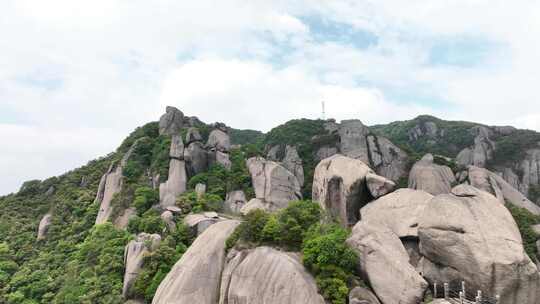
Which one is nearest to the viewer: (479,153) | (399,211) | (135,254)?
(399,211)

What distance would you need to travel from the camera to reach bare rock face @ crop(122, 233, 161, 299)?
27.0m

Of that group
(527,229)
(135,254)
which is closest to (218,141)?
(135,254)

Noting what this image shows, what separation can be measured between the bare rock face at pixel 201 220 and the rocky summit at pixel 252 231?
116 mm

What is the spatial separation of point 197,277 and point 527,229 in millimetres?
30808

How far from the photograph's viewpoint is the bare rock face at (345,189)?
27.5m

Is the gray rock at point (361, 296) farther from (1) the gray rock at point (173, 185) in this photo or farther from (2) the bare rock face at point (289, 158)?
(2) the bare rock face at point (289, 158)

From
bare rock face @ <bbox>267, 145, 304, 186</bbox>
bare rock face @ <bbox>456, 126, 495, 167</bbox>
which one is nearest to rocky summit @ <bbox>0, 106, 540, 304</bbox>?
bare rock face @ <bbox>267, 145, 304, 186</bbox>

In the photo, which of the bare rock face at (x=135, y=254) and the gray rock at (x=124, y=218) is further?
the gray rock at (x=124, y=218)

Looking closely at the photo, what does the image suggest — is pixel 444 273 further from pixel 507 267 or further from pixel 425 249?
pixel 507 267

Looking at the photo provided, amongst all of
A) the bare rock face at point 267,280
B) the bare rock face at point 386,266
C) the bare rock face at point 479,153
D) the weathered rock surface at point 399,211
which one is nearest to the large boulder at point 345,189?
the weathered rock surface at point 399,211

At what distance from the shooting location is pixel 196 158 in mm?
42531

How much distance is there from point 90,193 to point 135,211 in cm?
1070

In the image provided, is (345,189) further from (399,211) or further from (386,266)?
(386,266)

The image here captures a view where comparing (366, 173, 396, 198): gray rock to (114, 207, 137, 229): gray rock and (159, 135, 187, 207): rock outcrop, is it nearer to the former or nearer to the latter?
(159, 135, 187, 207): rock outcrop
